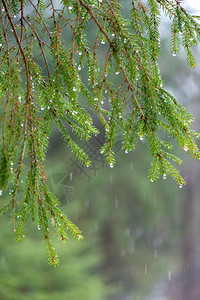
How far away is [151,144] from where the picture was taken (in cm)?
105

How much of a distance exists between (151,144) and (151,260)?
649cm

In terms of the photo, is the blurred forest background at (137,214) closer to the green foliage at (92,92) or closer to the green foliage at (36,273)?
the green foliage at (36,273)

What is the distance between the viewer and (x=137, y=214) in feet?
22.9

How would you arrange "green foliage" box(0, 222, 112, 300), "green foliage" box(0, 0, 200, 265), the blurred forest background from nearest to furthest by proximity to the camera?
"green foliage" box(0, 0, 200, 265) → "green foliage" box(0, 222, 112, 300) → the blurred forest background

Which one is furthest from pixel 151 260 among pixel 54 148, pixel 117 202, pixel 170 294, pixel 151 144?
pixel 151 144

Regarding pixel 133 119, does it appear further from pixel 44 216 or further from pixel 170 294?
pixel 170 294

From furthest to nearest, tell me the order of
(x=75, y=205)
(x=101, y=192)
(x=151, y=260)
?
1. (x=151, y=260)
2. (x=101, y=192)
3. (x=75, y=205)

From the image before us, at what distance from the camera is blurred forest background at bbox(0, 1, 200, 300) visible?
607 cm

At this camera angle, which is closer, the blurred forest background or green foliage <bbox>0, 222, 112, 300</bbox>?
green foliage <bbox>0, 222, 112, 300</bbox>

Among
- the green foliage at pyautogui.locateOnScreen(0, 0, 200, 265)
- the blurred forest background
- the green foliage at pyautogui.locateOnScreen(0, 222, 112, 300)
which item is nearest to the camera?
the green foliage at pyautogui.locateOnScreen(0, 0, 200, 265)


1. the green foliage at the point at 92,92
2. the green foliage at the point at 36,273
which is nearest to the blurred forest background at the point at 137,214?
the green foliage at the point at 36,273

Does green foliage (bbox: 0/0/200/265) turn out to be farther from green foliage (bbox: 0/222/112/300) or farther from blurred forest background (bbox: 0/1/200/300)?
blurred forest background (bbox: 0/1/200/300)

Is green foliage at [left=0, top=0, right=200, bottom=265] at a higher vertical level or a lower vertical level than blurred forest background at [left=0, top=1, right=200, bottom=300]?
lower

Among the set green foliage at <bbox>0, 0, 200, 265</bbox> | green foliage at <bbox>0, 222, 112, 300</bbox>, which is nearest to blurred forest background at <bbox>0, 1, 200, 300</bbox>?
green foliage at <bbox>0, 222, 112, 300</bbox>
